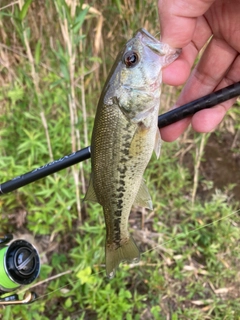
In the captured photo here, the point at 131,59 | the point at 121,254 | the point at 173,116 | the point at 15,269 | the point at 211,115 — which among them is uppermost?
the point at 131,59

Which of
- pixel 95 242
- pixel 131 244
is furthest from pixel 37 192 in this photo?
pixel 131 244

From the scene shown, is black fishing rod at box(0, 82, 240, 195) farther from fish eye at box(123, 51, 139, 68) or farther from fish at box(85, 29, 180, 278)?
fish eye at box(123, 51, 139, 68)

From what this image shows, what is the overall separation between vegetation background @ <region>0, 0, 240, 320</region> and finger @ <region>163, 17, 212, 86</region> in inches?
25.4

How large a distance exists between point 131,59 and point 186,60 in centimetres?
44

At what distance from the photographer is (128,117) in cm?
147

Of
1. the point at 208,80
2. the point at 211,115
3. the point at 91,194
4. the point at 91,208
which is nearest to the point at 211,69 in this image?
the point at 208,80

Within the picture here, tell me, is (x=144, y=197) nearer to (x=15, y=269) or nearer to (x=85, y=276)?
(x=15, y=269)

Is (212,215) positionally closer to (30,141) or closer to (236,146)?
(236,146)

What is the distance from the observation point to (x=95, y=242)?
265cm

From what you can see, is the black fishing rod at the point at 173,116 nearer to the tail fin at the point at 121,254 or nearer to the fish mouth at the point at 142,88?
the fish mouth at the point at 142,88

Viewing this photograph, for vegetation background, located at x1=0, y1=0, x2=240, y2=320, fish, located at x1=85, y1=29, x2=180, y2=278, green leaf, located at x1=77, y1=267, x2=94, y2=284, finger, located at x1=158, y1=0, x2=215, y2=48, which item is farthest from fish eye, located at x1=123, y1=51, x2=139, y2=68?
green leaf, located at x1=77, y1=267, x2=94, y2=284

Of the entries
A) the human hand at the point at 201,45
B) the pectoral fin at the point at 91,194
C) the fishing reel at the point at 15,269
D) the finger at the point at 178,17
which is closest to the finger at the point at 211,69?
the human hand at the point at 201,45

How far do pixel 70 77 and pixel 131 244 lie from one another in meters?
1.23

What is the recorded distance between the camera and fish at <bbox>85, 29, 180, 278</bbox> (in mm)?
1422
